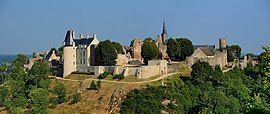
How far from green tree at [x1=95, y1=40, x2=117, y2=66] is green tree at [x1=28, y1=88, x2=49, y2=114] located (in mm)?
7957

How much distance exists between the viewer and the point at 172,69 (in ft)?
171

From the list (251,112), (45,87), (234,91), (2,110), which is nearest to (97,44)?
(45,87)

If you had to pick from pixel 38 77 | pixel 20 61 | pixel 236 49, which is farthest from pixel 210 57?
pixel 20 61

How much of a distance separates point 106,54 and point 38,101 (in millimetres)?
10017

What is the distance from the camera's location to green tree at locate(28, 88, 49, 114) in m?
43.4

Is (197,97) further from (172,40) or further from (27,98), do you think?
(27,98)

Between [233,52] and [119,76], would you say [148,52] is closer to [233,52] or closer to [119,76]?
[119,76]

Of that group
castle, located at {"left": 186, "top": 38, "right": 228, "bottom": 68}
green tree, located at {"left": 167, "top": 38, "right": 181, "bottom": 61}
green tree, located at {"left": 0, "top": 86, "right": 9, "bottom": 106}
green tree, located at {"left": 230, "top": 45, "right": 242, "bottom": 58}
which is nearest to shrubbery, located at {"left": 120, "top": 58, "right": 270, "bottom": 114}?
castle, located at {"left": 186, "top": 38, "right": 228, "bottom": 68}

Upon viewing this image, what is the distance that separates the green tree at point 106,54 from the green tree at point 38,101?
7.96m

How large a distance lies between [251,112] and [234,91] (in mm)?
32603

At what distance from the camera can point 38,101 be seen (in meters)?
45.0

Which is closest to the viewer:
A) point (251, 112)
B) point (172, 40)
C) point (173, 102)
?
point (251, 112)

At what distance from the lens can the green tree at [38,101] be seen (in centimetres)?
4341

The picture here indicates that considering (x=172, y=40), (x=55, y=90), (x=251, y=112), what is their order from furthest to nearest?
1. (x=172, y=40)
2. (x=55, y=90)
3. (x=251, y=112)
